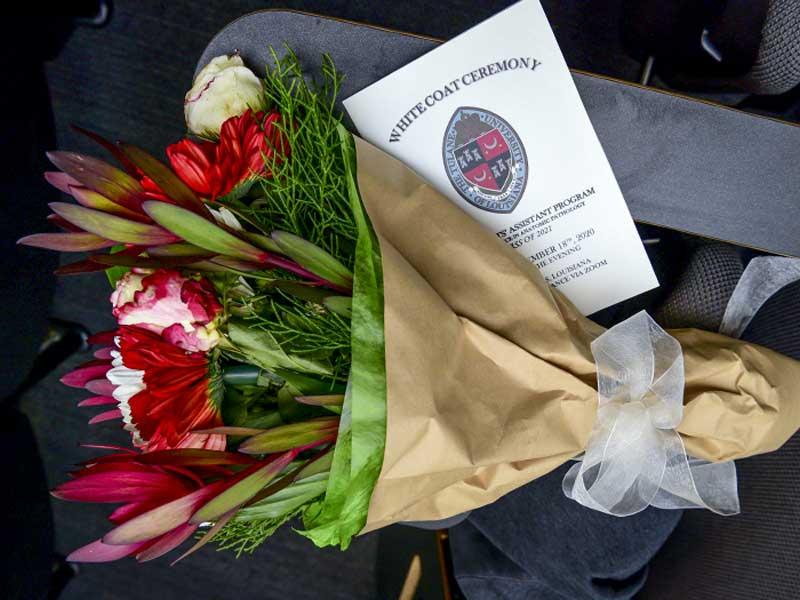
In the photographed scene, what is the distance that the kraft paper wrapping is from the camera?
47cm

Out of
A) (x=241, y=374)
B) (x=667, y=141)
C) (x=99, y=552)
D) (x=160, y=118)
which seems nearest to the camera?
(x=99, y=552)

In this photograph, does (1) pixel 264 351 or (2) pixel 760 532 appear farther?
(2) pixel 760 532

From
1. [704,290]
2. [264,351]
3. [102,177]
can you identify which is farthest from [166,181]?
[704,290]

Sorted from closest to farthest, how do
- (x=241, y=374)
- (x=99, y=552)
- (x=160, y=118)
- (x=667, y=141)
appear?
1. (x=99, y=552)
2. (x=241, y=374)
3. (x=667, y=141)
4. (x=160, y=118)

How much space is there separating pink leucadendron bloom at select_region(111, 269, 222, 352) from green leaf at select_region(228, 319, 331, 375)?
0.02 metres

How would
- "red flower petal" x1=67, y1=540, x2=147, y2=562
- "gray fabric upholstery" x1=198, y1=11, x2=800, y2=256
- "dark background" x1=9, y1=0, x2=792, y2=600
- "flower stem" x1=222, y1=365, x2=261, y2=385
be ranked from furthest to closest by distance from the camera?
"dark background" x1=9, y1=0, x2=792, y2=600 < "gray fabric upholstery" x1=198, y1=11, x2=800, y2=256 < "flower stem" x1=222, y1=365, x2=261, y2=385 < "red flower petal" x1=67, y1=540, x2=147, y2=562

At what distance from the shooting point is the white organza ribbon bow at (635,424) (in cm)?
57

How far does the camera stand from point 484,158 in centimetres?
62

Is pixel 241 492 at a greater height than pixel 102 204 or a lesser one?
lesser

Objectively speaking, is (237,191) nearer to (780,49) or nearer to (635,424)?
(635,424)

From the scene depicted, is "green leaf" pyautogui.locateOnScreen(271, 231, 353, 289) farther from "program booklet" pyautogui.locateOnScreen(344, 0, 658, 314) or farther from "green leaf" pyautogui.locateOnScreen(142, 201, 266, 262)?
"program booklet" pyautogui.locateOnScreen(344, 0, 658, 314)

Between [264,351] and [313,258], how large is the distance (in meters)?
0.09

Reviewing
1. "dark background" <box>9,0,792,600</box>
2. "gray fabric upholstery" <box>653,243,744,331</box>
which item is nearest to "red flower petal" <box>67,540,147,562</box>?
"gray fabric upholstery" <box>653,243,744,331</box>

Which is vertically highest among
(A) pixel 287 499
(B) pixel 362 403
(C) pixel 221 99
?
(C) pixel 221 99
